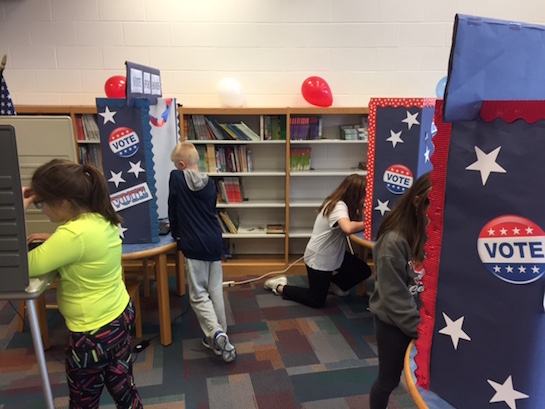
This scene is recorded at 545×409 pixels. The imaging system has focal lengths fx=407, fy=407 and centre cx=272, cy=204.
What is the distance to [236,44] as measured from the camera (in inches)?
145

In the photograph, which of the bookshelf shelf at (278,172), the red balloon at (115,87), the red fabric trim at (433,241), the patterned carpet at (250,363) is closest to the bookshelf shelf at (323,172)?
the bookshelf shelf at (278,172)

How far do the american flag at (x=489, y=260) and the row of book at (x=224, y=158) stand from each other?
118 inches

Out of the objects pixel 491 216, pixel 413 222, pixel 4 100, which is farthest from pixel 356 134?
pixel 491 216

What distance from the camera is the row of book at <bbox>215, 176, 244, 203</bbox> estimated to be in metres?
3.77

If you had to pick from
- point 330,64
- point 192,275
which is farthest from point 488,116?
point 330,64

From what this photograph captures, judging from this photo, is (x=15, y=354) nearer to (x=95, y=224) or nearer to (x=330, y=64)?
(x=95, y=224)

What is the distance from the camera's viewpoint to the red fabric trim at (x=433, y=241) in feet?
2.58

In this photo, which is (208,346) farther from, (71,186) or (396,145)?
(396,145)

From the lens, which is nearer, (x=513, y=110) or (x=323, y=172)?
(x=513, y=110)

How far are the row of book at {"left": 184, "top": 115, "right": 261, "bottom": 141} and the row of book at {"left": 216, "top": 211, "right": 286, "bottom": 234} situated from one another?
72cm

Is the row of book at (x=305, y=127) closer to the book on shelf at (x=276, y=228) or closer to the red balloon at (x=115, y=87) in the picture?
the book on shelf at (x=276, y=228)

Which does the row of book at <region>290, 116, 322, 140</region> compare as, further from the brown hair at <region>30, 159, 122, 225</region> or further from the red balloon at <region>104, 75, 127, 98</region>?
the brown hair at <region>30, 159, 122, 225</region>

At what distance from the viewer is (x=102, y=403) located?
2.07 m

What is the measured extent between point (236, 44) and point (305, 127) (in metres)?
0.99
